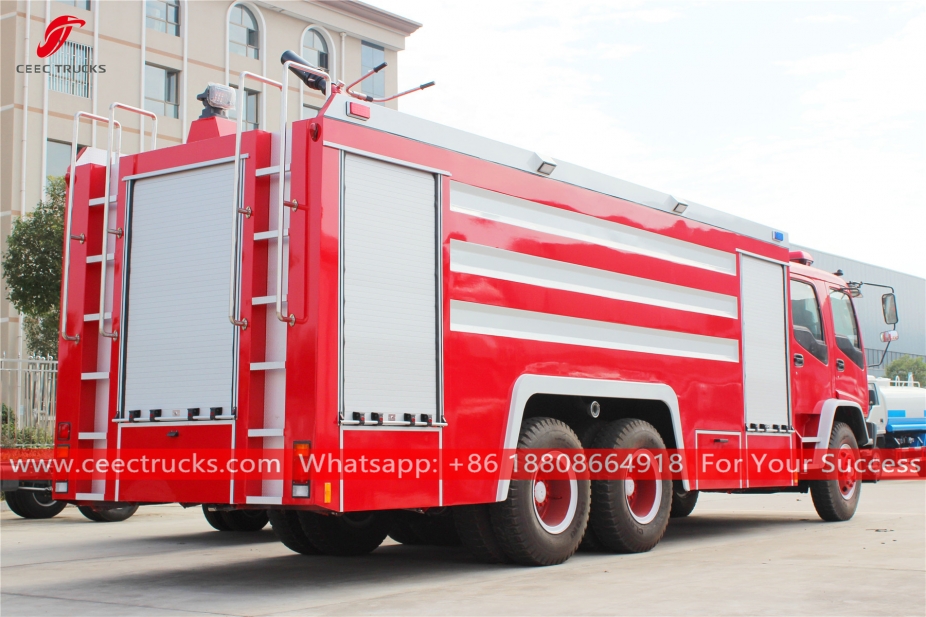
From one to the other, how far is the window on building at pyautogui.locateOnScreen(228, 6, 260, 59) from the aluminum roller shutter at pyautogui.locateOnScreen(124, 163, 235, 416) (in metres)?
30.6

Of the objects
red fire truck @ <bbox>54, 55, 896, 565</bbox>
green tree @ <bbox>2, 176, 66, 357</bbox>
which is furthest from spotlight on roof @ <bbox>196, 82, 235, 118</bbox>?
green tree @ <bbox>2, 176, 66, 357</bbox>

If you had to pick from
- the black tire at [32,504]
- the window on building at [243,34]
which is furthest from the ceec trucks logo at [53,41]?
the black tire at [32,504]

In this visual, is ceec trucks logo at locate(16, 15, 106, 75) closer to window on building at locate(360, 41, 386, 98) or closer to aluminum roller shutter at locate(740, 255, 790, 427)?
window on building at locate(360, 41, 386, 98)

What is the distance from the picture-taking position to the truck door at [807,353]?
10930 mm

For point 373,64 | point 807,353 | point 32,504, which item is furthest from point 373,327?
point 373,64

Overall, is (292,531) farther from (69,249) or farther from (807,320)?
(807,320)

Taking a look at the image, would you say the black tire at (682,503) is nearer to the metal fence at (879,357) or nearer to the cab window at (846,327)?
the cab window at (846,327)

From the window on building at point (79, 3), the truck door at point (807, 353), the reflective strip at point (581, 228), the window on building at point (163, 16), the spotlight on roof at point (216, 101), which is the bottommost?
the truck door at point (807, 353)

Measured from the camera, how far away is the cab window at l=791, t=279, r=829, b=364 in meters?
11.2

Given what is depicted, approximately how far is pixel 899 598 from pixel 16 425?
12663 mm

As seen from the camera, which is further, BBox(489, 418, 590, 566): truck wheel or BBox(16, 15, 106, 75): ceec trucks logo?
BBox(16, 15, 106, 75): ceec trucks logo

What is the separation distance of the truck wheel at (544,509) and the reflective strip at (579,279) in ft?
3.71

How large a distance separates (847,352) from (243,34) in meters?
29.3

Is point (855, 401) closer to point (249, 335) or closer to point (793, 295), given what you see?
point (793, 295)
